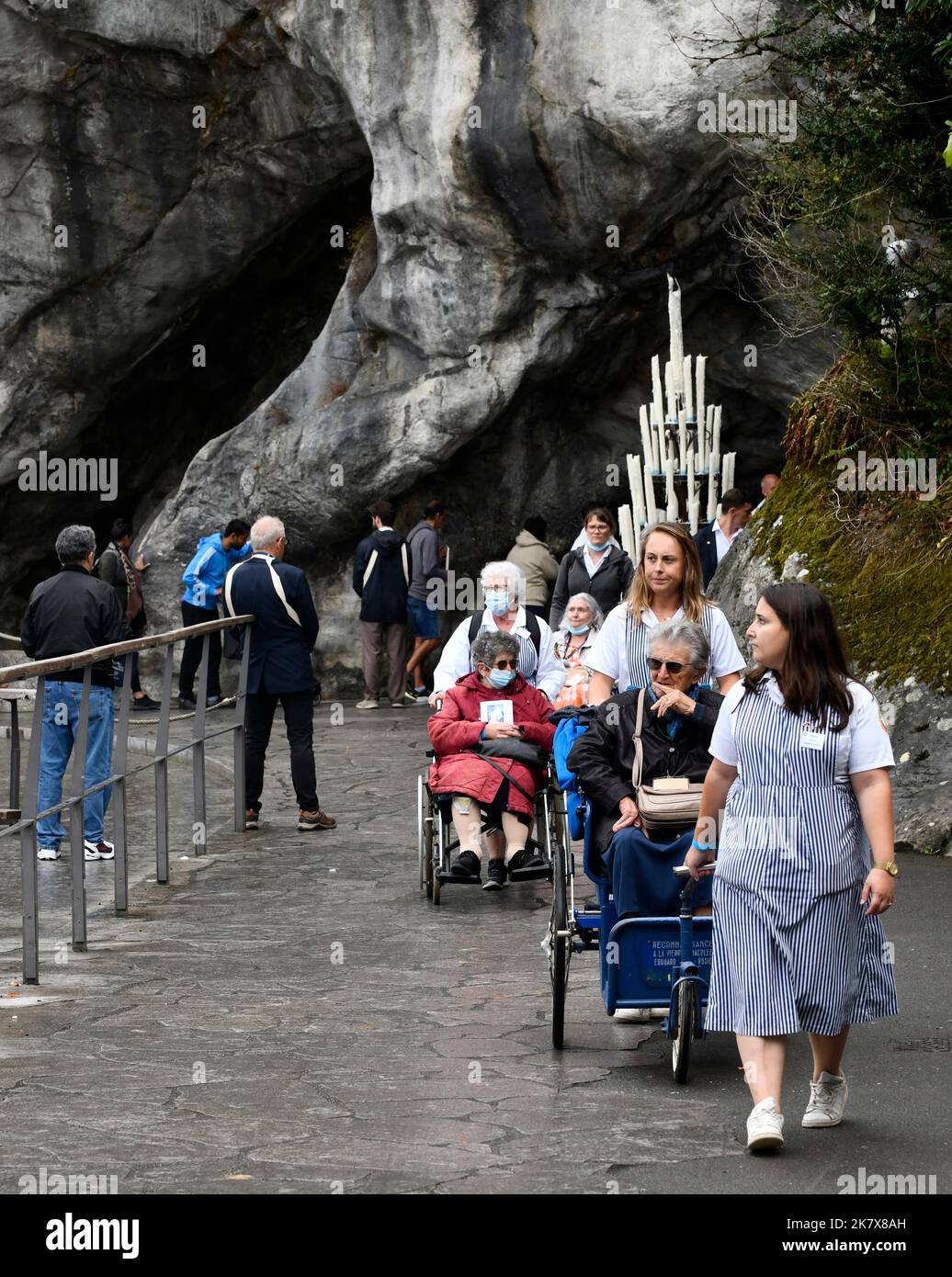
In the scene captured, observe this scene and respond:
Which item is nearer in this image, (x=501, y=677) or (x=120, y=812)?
(x=120, y=812)

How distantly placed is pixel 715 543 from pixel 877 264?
3.52 meters

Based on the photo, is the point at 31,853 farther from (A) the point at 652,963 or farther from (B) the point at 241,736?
(B) the point at 241,736

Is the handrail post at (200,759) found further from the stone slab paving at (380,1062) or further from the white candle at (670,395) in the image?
the white candle at (670,395)

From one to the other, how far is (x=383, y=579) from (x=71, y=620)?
796cm

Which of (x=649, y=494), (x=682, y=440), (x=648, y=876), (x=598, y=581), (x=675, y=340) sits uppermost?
(x=675, y=340)

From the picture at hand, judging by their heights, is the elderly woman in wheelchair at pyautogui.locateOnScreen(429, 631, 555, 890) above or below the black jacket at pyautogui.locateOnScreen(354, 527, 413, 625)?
below

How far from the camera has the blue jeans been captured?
1006 cm

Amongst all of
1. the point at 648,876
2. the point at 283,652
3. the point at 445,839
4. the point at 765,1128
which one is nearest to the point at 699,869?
the point at 648,876

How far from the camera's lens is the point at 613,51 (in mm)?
16828

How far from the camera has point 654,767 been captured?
618 cm

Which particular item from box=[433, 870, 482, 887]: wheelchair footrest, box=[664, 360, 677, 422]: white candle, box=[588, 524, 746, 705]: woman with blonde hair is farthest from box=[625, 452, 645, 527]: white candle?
box=[588, 524, 746, 705]: woman with blonde hair

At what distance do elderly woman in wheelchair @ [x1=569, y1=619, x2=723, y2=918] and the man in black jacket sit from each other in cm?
1178

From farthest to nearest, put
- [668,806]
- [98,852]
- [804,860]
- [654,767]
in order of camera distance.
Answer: [98,852]
[654,767]
[668,806]
[804,860]

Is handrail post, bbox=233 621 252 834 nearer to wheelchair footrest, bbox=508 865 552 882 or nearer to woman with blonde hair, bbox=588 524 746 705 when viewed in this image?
wheelchair footrest, bbox=508 865 552 882
